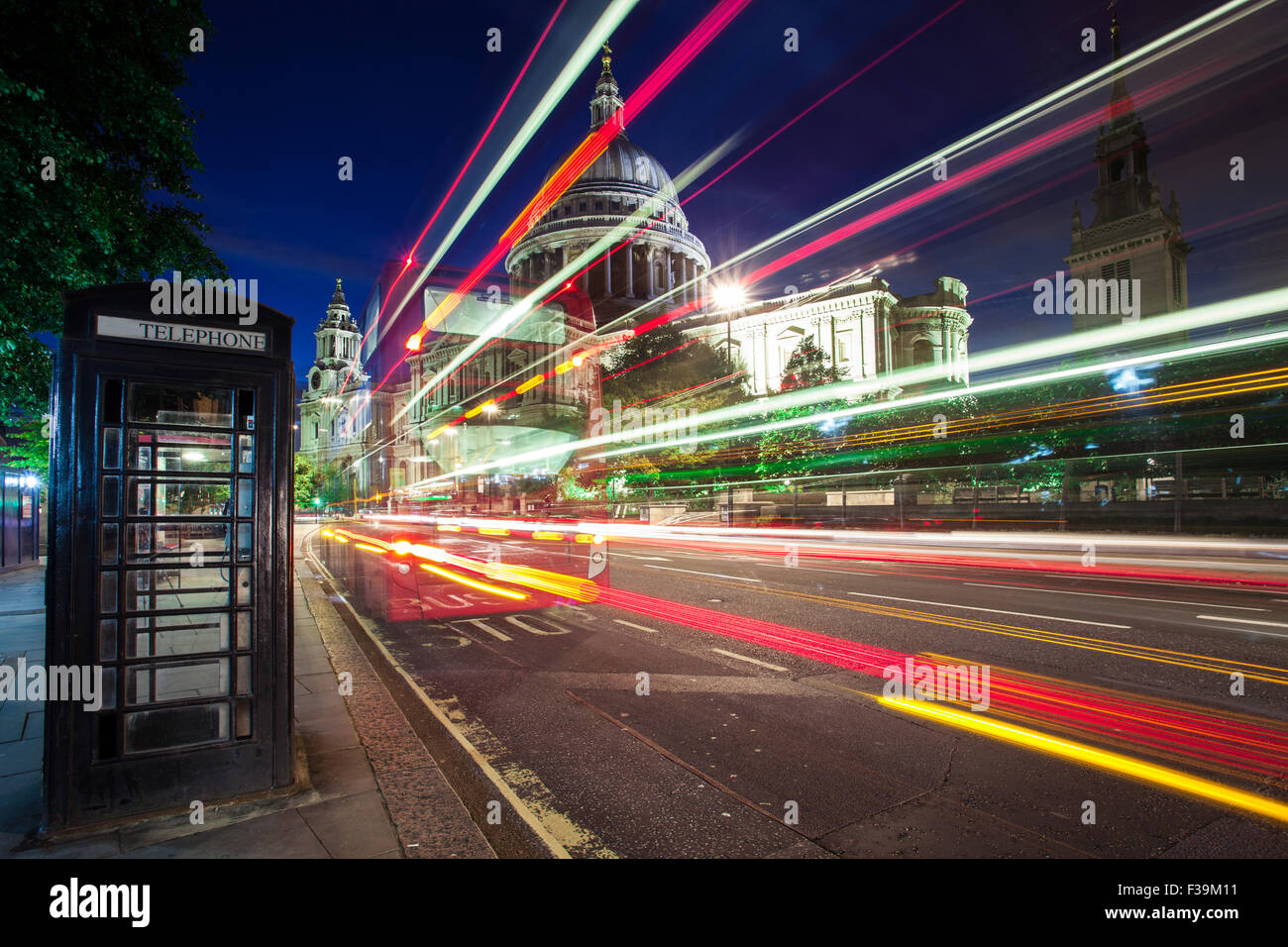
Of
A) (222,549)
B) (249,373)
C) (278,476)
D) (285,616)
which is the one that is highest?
(249,373)

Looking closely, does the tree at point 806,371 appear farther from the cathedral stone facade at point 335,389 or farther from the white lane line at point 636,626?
the cathedral stone facade at point 335,389

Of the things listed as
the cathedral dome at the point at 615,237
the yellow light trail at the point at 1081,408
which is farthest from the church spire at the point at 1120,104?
the yellow light trail at the point at 1081,408

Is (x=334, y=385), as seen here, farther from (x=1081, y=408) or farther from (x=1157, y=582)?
(x=1157, y=582)

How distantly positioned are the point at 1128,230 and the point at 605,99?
8390 centimetres

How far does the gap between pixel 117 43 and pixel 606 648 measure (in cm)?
1016

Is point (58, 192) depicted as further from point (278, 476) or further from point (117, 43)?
point (278, 476)

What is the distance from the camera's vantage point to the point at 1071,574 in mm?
14375

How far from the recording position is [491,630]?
9367 millimetres

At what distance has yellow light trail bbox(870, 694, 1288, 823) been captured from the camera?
371cm

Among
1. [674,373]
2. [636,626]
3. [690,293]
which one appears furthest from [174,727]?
[690,293]

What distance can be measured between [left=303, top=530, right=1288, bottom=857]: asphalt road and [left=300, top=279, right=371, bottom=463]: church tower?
144 m

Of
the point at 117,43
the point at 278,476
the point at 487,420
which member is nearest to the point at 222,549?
the point at 278,476

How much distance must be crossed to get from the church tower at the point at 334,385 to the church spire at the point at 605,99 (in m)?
72.7

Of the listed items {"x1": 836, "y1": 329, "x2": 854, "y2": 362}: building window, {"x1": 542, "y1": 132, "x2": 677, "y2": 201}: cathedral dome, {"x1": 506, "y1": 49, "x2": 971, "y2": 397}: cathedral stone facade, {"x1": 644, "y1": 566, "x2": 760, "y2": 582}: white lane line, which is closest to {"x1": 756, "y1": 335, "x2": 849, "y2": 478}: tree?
{"x1": 644, "y1": 566, "x2": 760, "y2": 582}: white lane line
